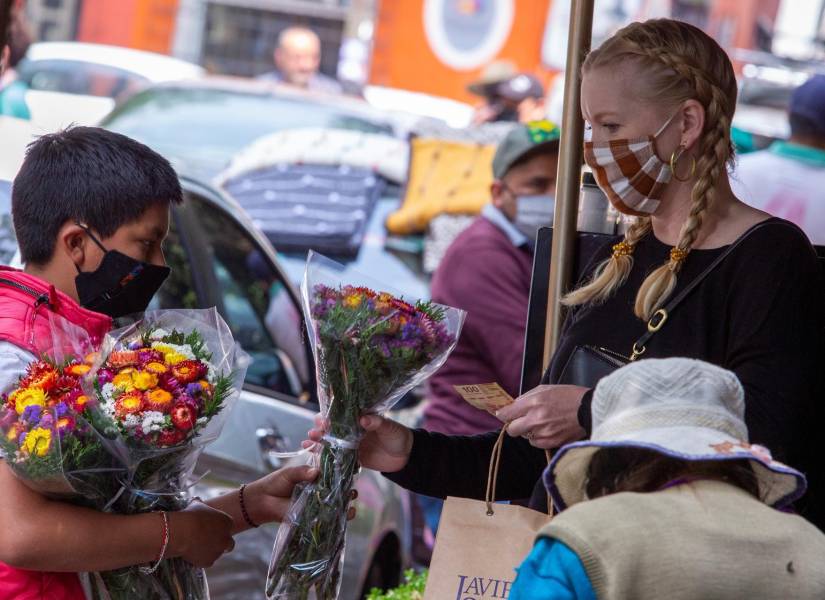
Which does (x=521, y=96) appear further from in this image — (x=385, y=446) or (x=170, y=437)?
(x=170, y=437)

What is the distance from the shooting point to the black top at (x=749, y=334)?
2248 mm

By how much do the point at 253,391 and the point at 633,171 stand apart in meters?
2.61

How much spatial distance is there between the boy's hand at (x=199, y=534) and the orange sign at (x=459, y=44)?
12.2 meters

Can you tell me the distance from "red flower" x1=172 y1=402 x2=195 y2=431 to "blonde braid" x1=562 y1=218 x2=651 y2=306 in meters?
0.80

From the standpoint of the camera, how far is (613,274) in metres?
2.62

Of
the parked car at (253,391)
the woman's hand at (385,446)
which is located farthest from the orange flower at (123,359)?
the parked car at (253,391)

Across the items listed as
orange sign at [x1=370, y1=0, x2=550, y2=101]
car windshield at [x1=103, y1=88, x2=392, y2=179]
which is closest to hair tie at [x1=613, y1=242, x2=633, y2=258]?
car windshield at [x1=103, y1=88, x2=392, y2=179]

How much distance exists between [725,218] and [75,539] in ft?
4.42

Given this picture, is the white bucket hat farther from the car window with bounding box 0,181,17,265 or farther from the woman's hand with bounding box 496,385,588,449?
the car window with bounding box 0,181,17,265

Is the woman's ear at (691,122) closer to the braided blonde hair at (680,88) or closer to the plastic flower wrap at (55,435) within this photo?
the braided blonde hair at (680,88)

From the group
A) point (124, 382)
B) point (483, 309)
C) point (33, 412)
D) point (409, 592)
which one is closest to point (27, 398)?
point (33, 412)

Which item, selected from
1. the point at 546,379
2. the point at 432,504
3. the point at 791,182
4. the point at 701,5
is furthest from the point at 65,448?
the point at 701,5

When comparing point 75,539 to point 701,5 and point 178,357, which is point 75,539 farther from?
point 701,5

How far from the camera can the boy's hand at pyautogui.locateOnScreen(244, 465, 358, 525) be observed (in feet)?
9.07
